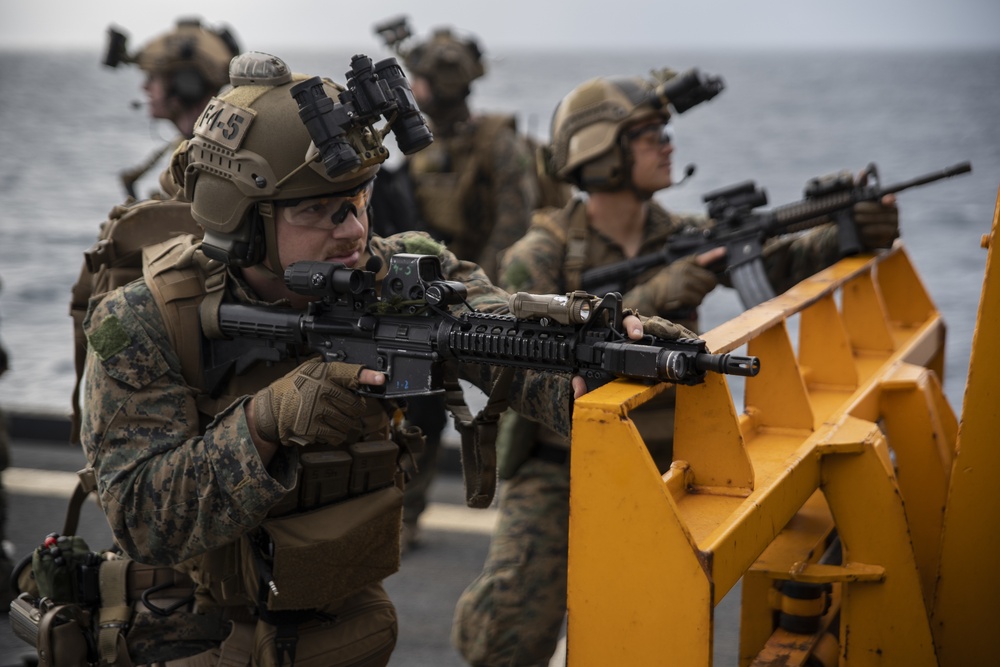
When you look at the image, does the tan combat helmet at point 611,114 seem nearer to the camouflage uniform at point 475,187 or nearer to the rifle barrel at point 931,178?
the rifle barrel at point 931,178

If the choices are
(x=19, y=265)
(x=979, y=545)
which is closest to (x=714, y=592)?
(x=979, y=545)

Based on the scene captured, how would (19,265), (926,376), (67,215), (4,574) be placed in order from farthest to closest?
(67,215) → (19,265) → (4,574) → (926,376)

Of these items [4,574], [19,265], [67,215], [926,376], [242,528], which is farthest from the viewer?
[67,215]

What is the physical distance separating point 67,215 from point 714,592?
18.8 metres

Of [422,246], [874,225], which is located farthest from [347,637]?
[874,225]

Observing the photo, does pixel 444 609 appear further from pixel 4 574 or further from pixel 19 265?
pixel 19 265

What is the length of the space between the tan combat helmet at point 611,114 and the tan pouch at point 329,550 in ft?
6.49

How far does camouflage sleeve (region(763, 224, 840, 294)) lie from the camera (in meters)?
4.82

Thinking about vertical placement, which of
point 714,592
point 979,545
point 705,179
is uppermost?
point 714,592

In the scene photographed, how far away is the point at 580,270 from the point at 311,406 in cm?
208

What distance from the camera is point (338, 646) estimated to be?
3.09m

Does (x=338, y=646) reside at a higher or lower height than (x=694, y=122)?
higher

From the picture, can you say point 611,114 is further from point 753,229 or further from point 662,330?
point 662,330

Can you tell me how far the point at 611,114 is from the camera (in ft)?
15.4
